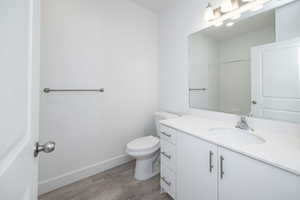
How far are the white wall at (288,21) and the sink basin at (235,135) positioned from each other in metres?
0.81

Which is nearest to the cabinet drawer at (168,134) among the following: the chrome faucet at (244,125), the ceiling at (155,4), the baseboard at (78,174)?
the chrome faucet at (244,125)

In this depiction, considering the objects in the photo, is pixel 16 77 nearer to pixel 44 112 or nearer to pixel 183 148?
pixel 183 148

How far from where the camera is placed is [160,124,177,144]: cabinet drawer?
1.30 meters

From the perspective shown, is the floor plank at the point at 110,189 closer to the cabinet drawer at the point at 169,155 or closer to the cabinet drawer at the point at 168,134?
the cabinet drawer at the point at 169,155

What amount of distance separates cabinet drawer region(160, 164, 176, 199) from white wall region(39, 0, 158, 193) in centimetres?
82

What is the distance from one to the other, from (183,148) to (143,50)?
1.66m

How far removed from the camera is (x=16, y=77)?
15.3 inches

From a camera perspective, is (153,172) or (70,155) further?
(153,172)

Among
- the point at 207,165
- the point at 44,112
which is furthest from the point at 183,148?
the point at 44,112

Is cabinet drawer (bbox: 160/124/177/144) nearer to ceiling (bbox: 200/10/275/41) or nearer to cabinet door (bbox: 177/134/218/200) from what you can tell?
cabinet door (bbox: 177/134/218/200)

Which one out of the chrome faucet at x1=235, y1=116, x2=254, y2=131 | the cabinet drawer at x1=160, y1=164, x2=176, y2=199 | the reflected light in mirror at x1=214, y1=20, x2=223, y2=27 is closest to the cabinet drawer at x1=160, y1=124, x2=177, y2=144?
the cabinet drawer at x1=160, y1=164, x2=176, y2=199

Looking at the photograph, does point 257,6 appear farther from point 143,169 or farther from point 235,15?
point 143,169

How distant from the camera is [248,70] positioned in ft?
4.30

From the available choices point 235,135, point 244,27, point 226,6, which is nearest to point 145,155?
point 235,135
